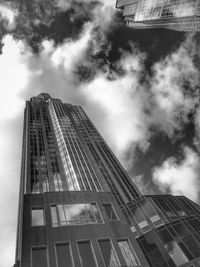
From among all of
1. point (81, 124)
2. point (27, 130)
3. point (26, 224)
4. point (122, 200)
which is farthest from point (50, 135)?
point (26, 224)

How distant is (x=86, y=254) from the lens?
71.8 ft

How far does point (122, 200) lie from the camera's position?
8300 cm

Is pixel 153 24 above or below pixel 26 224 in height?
above

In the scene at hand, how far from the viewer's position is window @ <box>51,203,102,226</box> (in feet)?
82.2

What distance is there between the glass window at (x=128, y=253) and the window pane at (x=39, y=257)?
25.3 feet

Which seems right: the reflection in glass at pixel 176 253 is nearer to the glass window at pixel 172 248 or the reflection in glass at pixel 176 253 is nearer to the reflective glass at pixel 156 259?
the glass window at pixel 172 248

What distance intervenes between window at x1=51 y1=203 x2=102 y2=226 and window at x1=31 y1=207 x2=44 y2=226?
1213 millimetres

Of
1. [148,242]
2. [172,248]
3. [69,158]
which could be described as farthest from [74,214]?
[69,158]

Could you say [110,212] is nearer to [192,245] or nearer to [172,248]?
[172,248]

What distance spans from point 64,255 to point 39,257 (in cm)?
228

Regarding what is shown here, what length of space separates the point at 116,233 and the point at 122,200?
196 feet

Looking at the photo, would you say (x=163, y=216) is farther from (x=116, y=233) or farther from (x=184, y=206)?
(x=116, y=233)

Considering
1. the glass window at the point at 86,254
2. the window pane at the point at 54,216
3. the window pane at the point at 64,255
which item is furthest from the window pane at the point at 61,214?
the glass window at the point at 86,254

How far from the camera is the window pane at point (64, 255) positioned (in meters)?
20.5
